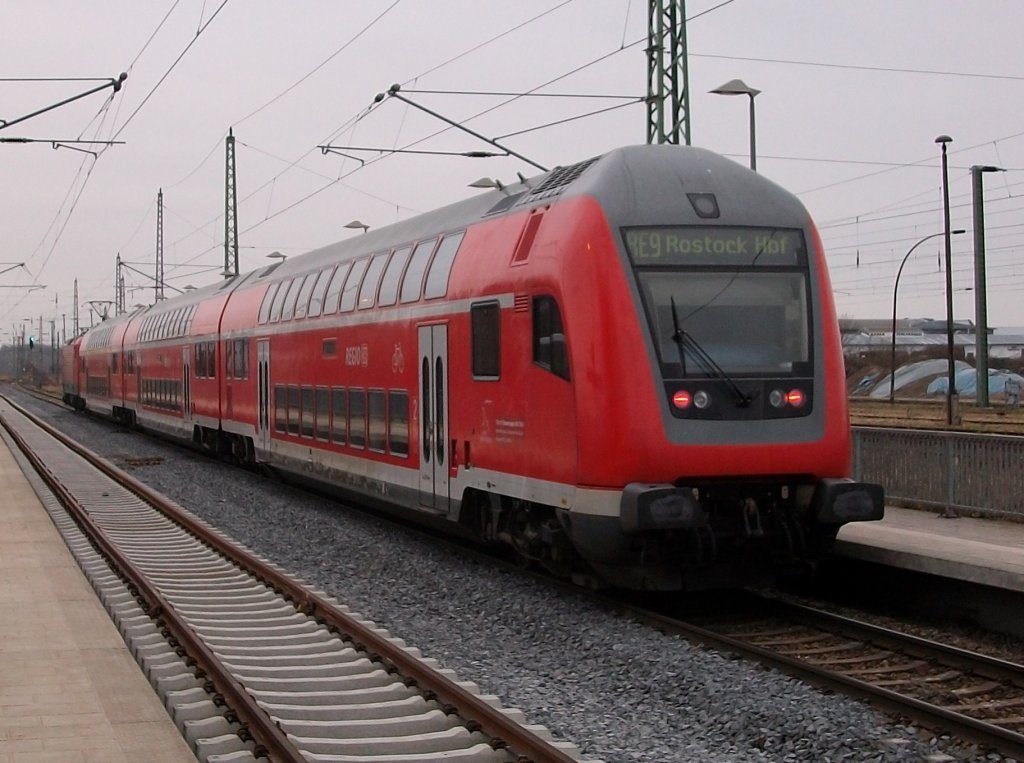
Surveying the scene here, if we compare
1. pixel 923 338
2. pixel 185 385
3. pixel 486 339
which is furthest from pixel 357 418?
pixel 923 338

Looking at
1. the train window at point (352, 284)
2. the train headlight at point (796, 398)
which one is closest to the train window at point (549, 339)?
the train headlight at point (796, 398)

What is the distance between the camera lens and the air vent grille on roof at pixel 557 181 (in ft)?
36.6

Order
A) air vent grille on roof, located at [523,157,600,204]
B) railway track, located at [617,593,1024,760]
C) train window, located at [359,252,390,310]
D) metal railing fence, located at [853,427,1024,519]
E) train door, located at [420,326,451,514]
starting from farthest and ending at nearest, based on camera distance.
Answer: train window, located at [359,252,390,310] → metal railing fence, located at [853,427,1024,519] → train door, located at [420,326,451,514] → air vent grille on roof, located at [523,157,600,204] → railway track, located at [617,593,1024,760]

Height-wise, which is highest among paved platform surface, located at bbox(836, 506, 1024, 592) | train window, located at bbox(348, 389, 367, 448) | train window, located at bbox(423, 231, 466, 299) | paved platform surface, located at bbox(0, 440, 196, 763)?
train window, located at bbox(423, 231, 466, 299)

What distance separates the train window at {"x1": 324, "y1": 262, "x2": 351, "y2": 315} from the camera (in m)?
17.0

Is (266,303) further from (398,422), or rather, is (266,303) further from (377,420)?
(398,422)

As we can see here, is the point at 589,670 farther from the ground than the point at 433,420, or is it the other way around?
the point at 433,420

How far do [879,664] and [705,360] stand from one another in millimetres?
2607

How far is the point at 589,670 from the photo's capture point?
8617mm

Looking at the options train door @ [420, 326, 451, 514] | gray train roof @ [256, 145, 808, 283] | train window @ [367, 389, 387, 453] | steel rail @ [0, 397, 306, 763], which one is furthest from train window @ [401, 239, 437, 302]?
steel rail @ [0, 397, 306, 763]

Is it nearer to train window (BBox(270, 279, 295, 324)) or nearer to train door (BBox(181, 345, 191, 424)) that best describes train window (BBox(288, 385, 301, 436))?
train window (BBox(270, 279, 295, 324))

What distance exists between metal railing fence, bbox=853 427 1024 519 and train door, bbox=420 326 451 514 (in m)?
5.59

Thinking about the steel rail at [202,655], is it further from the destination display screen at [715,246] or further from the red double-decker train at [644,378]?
the destination display screen at [715,246]

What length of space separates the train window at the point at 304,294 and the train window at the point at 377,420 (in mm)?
3711
